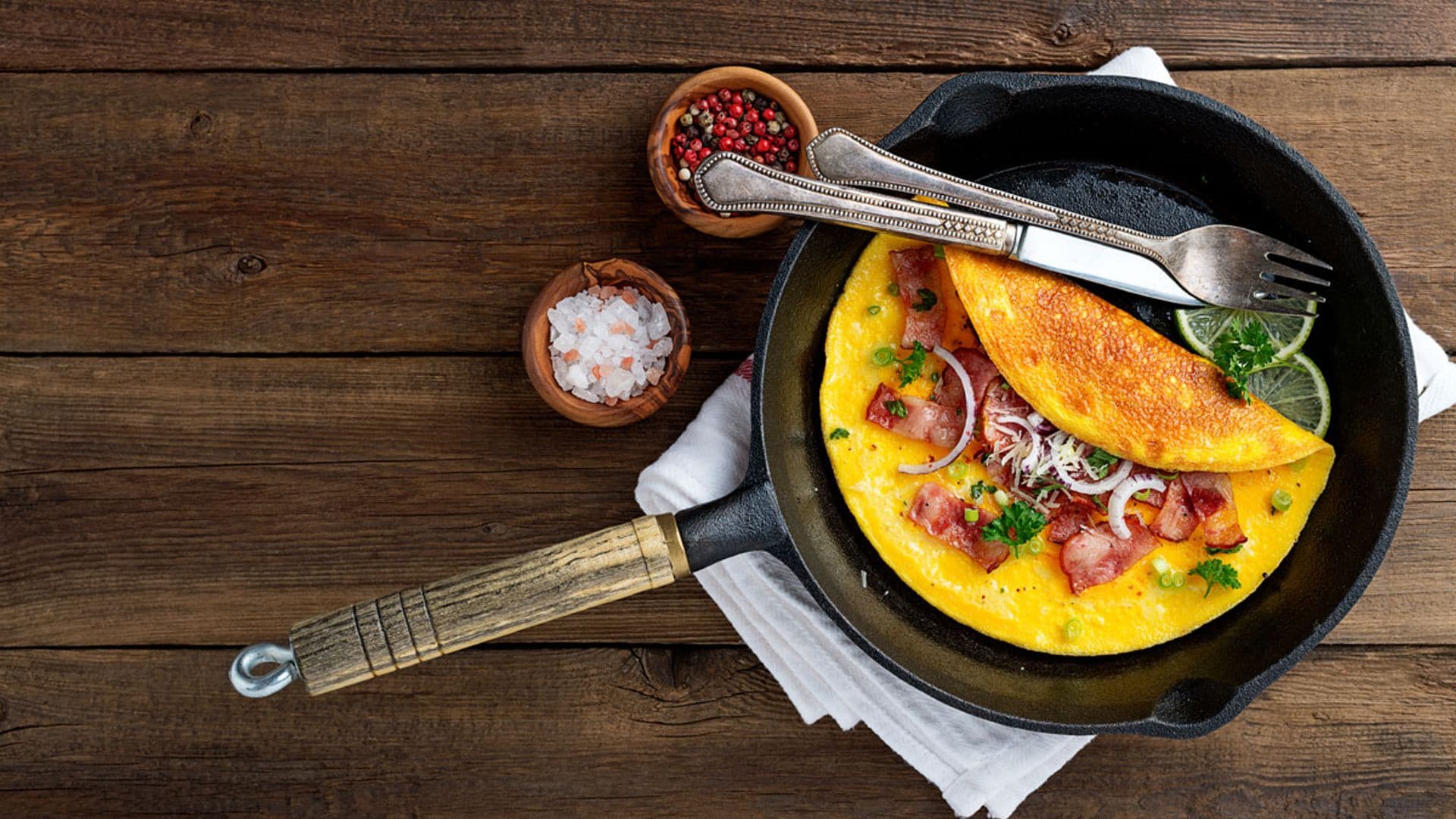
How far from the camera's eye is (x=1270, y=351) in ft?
7.86

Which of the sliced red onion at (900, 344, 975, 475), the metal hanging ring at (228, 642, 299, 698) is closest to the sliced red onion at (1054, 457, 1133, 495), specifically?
the sliced red onion at (900, 344, 975, 475)

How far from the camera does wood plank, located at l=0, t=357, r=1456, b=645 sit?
2.79 m

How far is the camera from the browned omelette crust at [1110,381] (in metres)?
2.35

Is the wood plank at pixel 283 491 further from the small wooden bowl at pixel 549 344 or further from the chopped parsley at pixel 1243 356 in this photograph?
the chopped parsley at pixel 1243 356

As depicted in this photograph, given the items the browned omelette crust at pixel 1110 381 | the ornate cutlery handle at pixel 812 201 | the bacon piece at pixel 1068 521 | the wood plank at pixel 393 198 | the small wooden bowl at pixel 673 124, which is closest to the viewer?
the ornate cutlery handle at pixel 812 201

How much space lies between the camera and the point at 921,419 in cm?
245

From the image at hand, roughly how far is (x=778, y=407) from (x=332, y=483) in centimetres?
128

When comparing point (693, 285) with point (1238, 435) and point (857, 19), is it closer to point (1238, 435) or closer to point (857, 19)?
point (857, 19)

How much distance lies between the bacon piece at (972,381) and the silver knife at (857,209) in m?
0.29

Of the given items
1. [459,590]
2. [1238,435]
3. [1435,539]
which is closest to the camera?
[459,590]

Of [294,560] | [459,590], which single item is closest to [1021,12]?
[459,590]

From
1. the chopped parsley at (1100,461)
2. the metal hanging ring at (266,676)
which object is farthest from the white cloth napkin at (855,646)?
the metal hanging ring at (266,676)

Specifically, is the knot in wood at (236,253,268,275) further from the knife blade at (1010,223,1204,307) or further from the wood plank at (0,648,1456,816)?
the knife blade at (1010,223,1204,307)

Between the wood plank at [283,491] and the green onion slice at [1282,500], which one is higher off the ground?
the green onion slice at [1282,500]
